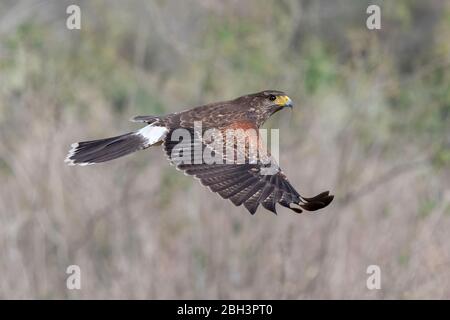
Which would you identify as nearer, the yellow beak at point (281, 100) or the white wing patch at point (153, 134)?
the white wing patch at point (153, 134)

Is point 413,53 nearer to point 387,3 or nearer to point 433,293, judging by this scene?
point 387,3

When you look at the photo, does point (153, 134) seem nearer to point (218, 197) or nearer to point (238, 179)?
point (238, 179)

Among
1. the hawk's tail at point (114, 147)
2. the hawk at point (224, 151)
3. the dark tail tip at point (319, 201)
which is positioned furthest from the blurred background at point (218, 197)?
the dark tail tip at point (319, 201)

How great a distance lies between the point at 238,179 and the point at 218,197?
483 centimetres

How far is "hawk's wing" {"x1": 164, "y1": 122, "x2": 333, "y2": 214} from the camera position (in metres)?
7.89

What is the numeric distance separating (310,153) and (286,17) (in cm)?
242

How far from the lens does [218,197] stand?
13047mm

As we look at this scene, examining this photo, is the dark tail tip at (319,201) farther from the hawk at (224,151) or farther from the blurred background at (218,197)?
the blurred background at (218,197)

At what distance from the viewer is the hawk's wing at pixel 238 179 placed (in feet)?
25.9

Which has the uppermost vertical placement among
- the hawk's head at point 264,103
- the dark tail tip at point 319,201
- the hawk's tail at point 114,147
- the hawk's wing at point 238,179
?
the hawk's head at point 264,103

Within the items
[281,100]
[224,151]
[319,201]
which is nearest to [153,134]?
[224,151]

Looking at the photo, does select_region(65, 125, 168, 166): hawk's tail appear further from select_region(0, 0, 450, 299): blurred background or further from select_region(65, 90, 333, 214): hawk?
select_region(0, 0, 450, 299): blurred background

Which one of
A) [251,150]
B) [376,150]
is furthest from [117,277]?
[251,150]

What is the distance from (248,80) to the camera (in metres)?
15.0
